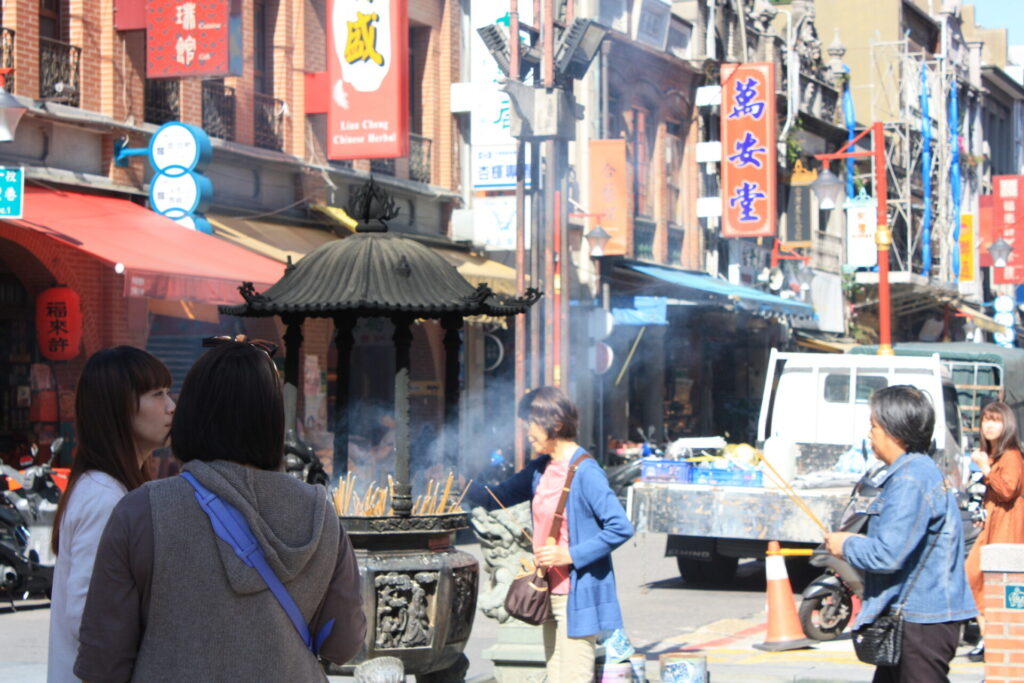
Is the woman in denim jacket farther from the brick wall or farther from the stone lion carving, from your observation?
the stone lion carving

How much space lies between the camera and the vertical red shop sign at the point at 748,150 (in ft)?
99.9

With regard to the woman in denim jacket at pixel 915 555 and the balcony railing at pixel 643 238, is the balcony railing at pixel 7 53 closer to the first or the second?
the woman in denim jacket at pixel 915 555

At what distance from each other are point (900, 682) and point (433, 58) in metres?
20.2

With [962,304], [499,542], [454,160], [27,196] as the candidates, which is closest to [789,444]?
[499,542]

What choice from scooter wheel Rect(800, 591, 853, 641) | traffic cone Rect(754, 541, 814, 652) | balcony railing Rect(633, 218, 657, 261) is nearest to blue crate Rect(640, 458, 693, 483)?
traffic cone Rect(754, 541, 814, 652)

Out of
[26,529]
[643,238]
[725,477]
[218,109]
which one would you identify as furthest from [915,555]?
[643,238]

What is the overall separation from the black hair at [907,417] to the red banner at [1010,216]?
132ft

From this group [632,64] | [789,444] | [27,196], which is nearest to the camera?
[789,444]

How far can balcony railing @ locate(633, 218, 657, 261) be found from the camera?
30297 mm

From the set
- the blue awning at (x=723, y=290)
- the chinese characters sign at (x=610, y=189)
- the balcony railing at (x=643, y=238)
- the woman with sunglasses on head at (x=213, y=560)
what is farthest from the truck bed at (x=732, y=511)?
the balcony railing at (x=643, y=238)

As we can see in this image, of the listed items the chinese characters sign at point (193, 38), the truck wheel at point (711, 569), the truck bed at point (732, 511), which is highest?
the chinese characters sign at point (193, 38)

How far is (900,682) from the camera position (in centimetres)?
537

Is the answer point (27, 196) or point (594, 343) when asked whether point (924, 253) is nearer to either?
point (594, 343)

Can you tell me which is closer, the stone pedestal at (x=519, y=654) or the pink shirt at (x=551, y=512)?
the pink shirt at (x=551, y=512)
